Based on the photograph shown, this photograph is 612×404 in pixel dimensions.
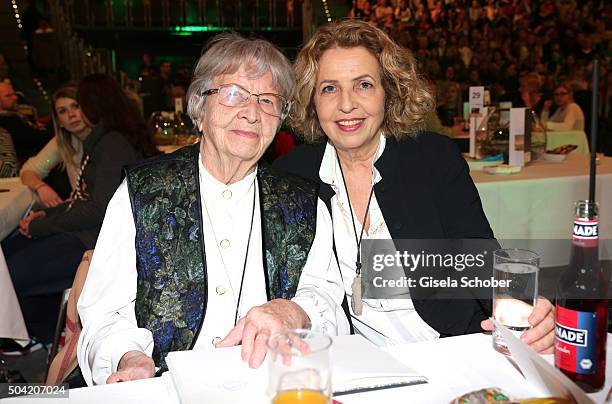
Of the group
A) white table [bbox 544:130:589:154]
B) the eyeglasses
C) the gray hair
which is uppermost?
the gray hair

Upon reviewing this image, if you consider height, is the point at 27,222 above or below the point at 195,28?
below

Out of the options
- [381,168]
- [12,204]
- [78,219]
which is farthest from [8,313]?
[381,168]

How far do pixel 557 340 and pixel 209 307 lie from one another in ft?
2.91

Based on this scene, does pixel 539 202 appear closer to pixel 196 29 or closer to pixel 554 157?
pixel 554 157

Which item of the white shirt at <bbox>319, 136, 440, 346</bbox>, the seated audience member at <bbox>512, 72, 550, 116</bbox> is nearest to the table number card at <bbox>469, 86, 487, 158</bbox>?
the white shirt at <bbox>319, 136, 440, 346</bbox>

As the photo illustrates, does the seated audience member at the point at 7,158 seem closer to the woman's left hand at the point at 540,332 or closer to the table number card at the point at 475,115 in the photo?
the table number card at the point at 475,115

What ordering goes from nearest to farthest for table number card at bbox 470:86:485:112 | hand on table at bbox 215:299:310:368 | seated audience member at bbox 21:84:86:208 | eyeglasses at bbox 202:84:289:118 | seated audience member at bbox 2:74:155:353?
hand on table at bbox 215:299:310:368
eyeglasses at bbox 202:84:289:118
seated audience member at bbox 2:74:155:353
seated audience member at bbox 21:84:86:208
table number card at bbox 470:86:485:112

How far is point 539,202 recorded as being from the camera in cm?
352

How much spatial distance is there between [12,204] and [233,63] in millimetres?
2300

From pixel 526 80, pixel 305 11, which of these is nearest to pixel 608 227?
pixel 526 80

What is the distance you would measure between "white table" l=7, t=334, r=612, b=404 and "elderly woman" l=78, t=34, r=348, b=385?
1.18 ft

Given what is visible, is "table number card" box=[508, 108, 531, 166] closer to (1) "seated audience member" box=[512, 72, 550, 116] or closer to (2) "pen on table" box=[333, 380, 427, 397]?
(2) "pen on table" box=[333, 380, 427, 397]

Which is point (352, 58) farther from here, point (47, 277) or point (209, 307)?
point (47, 277)

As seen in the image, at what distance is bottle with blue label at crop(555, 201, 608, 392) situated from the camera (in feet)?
3.42
